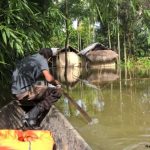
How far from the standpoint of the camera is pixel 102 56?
1506 inches

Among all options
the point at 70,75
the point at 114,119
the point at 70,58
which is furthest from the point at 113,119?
the point at 70,58

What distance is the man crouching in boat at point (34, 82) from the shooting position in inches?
238

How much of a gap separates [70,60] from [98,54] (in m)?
3.30

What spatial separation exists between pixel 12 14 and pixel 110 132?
11.7 ft

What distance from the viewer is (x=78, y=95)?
15.6 meters

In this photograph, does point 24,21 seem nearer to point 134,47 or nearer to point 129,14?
point 129,14

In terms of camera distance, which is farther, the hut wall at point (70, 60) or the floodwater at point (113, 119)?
the hut wall at point (70, 60)

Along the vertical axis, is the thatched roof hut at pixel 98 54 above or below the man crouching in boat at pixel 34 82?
below

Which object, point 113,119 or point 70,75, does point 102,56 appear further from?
point 113,119

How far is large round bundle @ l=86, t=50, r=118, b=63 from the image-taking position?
123 feet

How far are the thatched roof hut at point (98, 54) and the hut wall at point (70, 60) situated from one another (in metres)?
1.11

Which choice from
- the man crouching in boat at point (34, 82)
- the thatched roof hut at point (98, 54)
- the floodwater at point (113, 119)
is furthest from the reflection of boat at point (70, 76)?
the man crouching in boat at point (34, 82)

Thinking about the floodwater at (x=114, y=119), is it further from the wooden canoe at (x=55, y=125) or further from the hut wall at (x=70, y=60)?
the hut wall at (x=70, y=60)

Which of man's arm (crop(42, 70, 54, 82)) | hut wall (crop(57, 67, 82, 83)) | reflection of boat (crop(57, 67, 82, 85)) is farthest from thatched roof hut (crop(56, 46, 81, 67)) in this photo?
man's arm (crop(42, 70, 54, 82))
